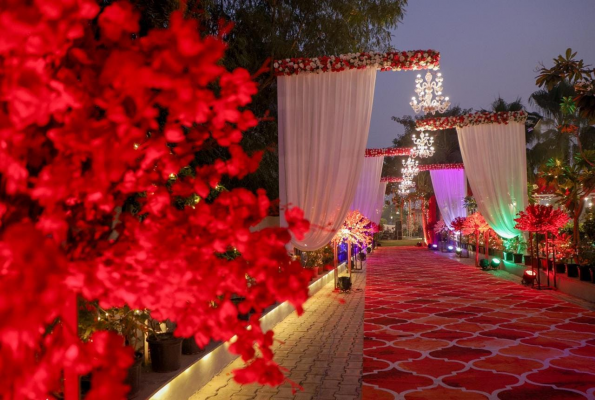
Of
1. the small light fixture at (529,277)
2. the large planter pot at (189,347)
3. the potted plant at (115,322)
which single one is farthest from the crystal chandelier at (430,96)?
the potted plant at (115,322)

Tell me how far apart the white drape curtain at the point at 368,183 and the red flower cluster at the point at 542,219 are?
203 inches

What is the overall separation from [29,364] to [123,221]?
507 millimetres

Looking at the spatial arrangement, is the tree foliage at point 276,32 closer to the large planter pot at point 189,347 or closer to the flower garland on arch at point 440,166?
the large planter pot at point 189,347

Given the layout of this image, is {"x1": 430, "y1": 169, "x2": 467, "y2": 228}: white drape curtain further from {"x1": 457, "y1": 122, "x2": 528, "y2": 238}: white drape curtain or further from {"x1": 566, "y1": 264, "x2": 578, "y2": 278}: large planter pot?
{"x1": 566, "y1": 264, "x2": 578, "y2": 278}: large planter pot

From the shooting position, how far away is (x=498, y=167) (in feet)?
→ 32.2

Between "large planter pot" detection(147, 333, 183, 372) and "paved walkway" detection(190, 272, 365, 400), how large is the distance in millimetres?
316

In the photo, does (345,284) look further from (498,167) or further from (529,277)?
(498,167)

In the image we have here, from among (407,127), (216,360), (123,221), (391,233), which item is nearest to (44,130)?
→ (123,221)

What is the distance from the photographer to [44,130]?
1199mm

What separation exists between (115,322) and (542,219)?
8.11 m

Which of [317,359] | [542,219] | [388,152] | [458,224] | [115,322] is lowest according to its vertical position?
[317,359]

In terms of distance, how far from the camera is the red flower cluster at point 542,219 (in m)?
8.89

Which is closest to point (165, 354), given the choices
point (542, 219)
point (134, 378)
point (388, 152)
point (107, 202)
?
point (134, 378)

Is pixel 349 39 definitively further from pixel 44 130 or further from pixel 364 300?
pixel 44 130
